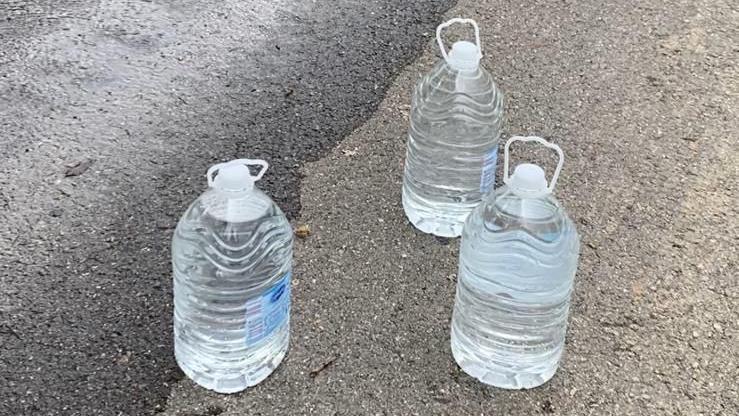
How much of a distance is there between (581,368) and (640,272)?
1.56ft

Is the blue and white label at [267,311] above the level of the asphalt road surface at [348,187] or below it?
above

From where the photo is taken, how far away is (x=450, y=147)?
3.21m

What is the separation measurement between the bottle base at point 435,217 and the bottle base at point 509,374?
59 centimetres

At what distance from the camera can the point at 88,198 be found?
3205 mm

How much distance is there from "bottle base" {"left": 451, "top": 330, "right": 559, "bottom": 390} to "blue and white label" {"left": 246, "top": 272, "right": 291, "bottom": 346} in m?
0.54

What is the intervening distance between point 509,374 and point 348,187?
949 millimetres

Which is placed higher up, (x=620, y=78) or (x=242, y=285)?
(x=242, y=285)

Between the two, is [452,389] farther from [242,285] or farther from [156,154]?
[156,154]

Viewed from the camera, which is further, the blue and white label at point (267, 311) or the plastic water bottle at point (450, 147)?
the plastic water bottle at point (450, 147)

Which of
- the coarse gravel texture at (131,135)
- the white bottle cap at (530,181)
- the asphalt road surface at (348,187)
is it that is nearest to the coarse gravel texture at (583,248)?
the asphalt road surface at (348,187)

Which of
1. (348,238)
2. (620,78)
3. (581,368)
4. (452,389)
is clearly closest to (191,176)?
(348,238)

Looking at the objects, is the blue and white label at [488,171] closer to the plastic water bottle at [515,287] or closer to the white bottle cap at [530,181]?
the plastic water bottle at [515,287]

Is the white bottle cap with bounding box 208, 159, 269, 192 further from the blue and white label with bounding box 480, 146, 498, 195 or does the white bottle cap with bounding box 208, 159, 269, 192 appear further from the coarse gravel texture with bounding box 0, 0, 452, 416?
the blue and white label with bounding box 480, 146, 498, 195

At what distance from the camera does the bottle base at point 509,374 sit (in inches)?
106
